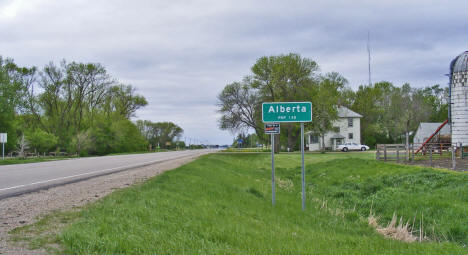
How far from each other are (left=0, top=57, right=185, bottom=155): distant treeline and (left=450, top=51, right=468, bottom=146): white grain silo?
4254cm

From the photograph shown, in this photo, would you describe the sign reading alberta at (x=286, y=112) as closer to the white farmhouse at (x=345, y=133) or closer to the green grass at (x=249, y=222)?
the green grass at (x=249, y=222)

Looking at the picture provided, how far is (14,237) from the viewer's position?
4.90 m

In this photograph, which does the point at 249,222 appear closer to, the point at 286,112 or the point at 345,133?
the point at 286,112

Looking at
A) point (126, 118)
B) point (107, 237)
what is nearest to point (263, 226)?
point (107, 237)

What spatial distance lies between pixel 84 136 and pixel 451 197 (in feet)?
193

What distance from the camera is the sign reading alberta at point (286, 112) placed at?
29.5 feet

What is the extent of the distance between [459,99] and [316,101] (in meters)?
25.8

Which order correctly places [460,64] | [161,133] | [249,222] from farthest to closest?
[161,133], [460,64], [249,222]

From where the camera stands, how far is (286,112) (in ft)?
30.0

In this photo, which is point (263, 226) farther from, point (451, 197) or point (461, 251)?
point (451, 197)

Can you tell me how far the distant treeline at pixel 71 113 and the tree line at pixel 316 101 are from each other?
21394 millimetres

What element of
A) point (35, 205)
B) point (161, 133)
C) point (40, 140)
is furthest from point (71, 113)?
point (161, 133)

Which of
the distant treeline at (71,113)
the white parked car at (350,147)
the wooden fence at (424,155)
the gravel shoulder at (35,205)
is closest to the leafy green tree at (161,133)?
the distant treeline at (71,113)

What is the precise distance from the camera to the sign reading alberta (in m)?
8.99
